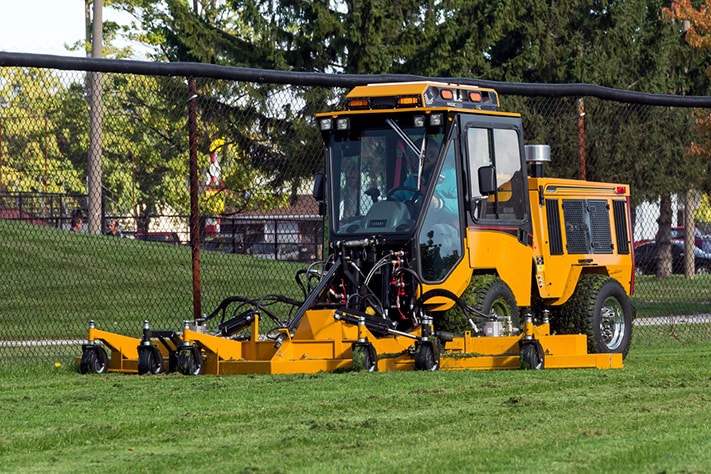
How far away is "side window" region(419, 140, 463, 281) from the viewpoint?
12094 millimetres

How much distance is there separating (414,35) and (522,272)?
18.8m

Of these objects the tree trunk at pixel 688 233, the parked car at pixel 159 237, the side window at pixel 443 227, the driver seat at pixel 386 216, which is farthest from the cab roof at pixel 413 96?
the tree trunk at pixel 688 233

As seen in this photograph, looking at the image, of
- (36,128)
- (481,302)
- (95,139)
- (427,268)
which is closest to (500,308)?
(481,302)

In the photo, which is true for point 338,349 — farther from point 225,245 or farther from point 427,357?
point 225,245

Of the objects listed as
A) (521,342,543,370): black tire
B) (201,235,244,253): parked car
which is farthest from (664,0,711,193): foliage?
(521,342,543,370): black tire

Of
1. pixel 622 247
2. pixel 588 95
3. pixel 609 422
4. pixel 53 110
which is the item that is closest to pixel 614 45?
pixel 588 95

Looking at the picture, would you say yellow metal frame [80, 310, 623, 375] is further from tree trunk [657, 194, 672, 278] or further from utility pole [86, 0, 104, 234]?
tree trunk [657, 194, 672, 278]

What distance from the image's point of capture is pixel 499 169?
1269 cm

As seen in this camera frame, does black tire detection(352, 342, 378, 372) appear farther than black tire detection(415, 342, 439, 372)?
Result: No

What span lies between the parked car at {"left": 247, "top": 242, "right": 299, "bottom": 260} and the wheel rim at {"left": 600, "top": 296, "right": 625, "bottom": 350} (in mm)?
6933

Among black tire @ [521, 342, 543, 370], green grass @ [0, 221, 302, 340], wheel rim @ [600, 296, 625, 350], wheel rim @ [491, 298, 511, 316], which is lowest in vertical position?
black tire @ [521, 342, 543, 370]

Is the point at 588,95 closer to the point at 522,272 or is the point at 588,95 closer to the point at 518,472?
the point at 522,272

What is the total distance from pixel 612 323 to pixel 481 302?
2.15m

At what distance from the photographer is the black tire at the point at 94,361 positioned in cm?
1173
